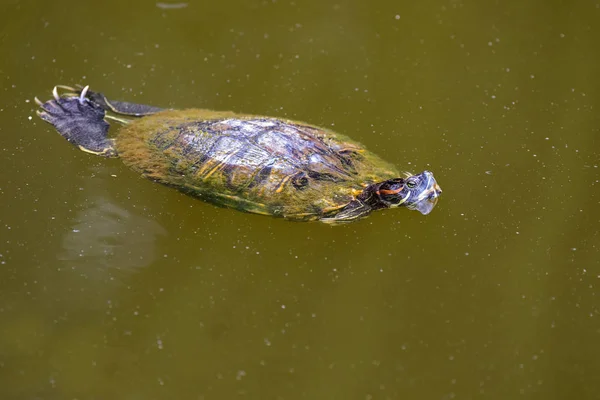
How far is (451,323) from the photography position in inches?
112

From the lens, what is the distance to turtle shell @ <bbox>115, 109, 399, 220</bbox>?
3.08m

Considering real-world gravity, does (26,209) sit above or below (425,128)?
below

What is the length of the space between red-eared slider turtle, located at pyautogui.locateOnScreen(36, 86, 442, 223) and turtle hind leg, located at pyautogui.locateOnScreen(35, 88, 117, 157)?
21 cm

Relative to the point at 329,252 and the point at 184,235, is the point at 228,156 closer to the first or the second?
the point at 184,235

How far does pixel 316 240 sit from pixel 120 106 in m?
1.57

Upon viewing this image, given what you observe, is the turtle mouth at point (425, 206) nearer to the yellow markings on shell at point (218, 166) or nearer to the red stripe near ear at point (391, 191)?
the red stripe near ear at point (391, 191)

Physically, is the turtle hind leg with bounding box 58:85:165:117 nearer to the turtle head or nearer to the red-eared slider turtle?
the red-eared slider turtle

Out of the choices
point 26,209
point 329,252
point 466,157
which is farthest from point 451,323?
point 26,209

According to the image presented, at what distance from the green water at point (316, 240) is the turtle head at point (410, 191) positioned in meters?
0.11

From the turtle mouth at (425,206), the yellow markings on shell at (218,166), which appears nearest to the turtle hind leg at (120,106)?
the yellow markings on shell at (218,166)

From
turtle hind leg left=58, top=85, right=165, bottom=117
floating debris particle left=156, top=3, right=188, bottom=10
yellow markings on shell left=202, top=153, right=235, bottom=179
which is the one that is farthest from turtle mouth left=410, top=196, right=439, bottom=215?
floating debris particle left=156, top=3, right=188, bottom=10

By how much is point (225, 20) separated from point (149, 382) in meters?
2.87

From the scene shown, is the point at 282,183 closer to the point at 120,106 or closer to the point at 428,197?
the point at 428,197

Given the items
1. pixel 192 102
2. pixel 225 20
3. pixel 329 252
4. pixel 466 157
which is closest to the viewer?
pixel 329 252
